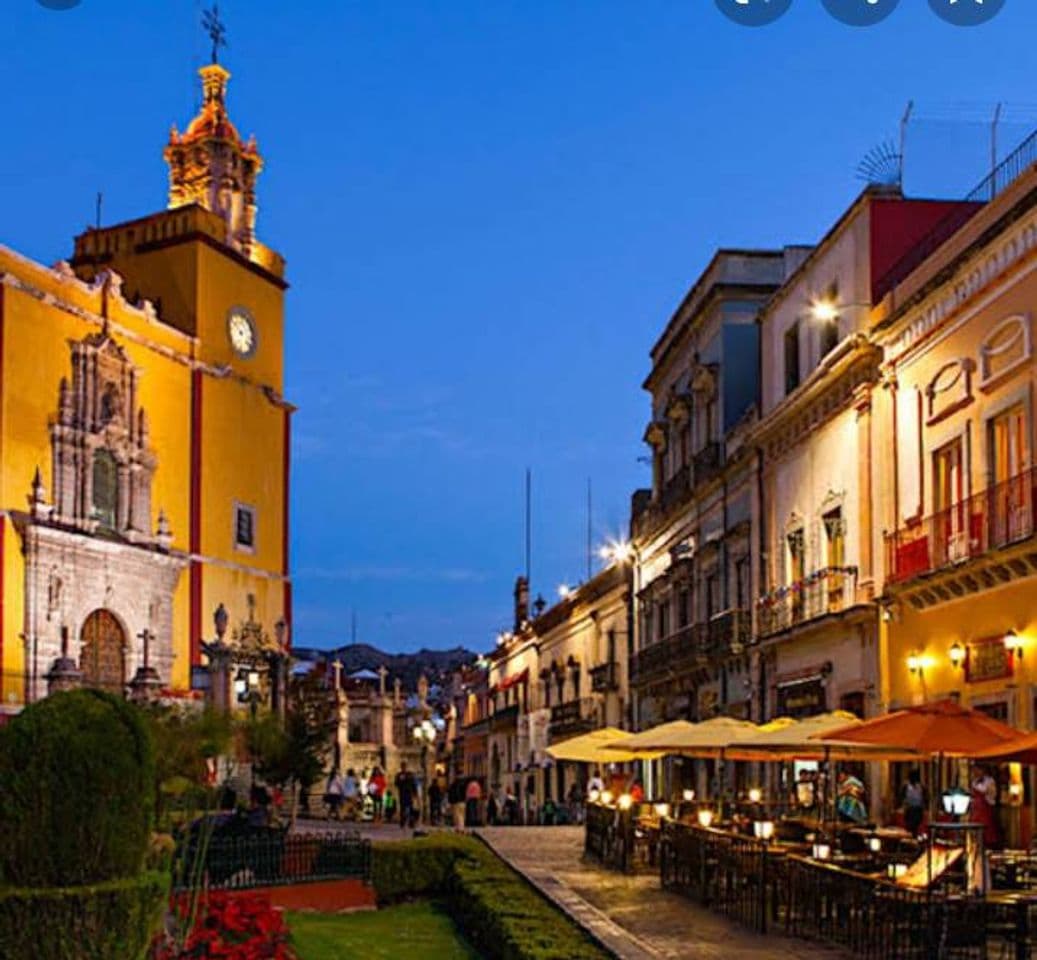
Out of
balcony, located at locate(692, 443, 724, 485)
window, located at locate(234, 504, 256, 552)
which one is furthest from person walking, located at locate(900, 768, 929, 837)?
window, located at locate(234, 504, 256, 552)

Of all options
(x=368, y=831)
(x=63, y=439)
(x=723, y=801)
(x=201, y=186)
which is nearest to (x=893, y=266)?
(x=723, y=801)

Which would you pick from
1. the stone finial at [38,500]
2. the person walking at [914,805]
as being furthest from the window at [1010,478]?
the stone finial at [38,500]

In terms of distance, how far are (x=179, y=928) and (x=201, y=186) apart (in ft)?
173

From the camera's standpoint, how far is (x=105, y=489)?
50.6 metres

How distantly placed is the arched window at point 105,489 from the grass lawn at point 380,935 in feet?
97.6

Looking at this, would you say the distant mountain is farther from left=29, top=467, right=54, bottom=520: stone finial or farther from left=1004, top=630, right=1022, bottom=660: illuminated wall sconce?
left=1004, top=630, right=1022, bottom=660: illuminated wall sconce

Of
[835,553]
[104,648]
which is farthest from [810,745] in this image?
[104,648]

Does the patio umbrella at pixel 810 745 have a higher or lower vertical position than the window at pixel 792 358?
lower

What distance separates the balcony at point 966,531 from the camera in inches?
816

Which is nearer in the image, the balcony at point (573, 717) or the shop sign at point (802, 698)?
the shop sign at point (802, 698)

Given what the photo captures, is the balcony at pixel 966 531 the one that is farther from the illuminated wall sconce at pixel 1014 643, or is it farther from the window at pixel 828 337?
the window at pixel 828 337

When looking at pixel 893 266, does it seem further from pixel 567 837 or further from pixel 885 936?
pixel 885 936

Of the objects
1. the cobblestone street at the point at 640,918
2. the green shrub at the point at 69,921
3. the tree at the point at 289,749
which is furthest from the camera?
the tree at the point at 289,749

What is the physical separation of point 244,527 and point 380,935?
39066 millimetres
